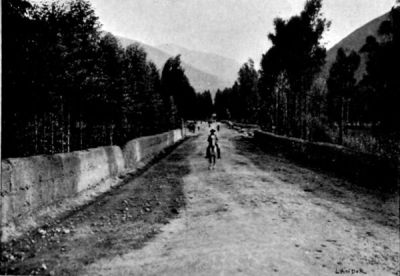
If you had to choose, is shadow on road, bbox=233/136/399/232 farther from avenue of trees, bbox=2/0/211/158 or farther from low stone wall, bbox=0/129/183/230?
avenue of trees, bbox=2/0/211/158

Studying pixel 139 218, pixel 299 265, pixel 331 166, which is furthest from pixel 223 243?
pixel 331 166

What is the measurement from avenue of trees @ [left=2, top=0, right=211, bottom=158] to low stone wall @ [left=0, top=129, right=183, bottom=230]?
1.70 feet

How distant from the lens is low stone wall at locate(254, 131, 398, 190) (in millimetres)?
12367

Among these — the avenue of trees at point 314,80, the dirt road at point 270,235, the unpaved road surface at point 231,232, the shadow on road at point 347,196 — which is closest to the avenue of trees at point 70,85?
the unpaved road surface at point 231,232

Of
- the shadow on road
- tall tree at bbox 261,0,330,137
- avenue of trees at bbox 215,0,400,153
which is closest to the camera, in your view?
the shadow on road

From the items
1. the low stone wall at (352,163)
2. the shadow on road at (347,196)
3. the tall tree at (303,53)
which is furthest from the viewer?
the tall tree at (303,53)

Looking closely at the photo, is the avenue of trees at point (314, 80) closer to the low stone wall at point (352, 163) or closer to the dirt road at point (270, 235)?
the low stone wall at point (352, 163)

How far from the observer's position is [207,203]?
31.8 feet

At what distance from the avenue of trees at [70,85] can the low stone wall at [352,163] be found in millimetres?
8795

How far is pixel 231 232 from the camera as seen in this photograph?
22.8ft

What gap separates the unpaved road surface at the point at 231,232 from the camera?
5.37m

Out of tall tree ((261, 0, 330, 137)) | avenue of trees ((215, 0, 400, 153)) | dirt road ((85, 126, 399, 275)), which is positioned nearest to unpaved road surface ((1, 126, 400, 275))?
dirt road ((85, 126, 399, 275))

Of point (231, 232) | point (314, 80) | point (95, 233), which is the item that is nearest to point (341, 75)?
point (314, 80)

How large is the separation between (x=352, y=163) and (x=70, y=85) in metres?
14.4
